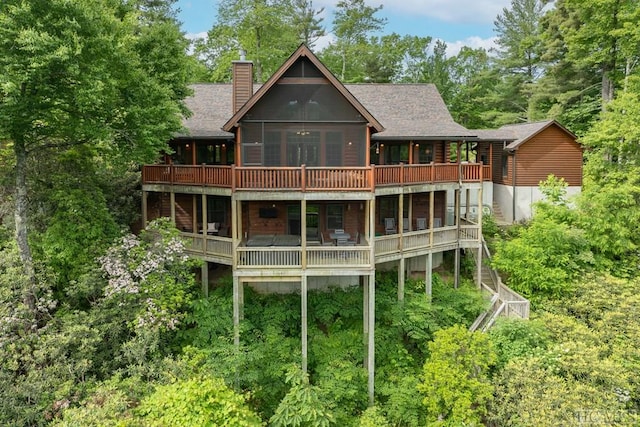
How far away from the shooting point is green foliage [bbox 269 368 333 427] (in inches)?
443

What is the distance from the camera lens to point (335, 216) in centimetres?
1694

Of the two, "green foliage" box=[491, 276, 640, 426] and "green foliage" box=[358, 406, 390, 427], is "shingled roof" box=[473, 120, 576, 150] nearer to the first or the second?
"green foliage" box=[491, 276, 640, 426]

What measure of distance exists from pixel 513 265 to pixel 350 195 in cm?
794

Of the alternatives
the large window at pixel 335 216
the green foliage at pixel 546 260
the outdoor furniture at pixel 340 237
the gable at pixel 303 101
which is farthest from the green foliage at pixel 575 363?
the gable at pixel 303 101

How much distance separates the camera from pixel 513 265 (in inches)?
626

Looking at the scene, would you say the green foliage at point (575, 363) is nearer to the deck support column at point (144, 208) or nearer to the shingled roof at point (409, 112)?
the shingled roof at point (409, 112)

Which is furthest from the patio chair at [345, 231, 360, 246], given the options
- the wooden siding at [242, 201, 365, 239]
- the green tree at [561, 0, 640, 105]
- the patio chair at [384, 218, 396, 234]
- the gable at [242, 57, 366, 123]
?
the green tree at [561, 0, 640, 105]

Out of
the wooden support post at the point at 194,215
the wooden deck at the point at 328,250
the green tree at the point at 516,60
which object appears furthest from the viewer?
the green tree at the point at 516,60

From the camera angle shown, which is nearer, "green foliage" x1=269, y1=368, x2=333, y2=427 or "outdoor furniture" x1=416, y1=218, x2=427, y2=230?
"green foliage" x1=269, y1=368, x2=333, y2=427

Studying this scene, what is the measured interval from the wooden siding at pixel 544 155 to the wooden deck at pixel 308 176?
735 cm

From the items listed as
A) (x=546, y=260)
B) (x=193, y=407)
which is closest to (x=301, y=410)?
(x=193, y=407)

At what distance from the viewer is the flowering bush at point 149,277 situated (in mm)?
12469

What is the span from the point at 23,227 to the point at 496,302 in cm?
1729

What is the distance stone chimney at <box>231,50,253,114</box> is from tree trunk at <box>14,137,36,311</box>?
7738 millimetres
